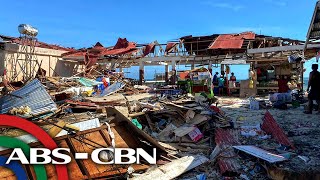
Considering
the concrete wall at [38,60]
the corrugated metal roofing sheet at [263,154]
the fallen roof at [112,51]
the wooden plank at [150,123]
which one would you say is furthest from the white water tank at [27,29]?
the corrugated metal roofing sheet at [263,154]

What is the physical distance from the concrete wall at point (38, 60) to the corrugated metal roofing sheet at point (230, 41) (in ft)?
41.0

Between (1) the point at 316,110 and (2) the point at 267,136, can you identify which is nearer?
(2) the point at 267,136

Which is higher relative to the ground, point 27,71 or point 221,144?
point 27,71

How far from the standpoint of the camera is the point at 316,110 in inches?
463

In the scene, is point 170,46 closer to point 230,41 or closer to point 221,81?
point 230,41

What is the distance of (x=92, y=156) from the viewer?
5.38 m

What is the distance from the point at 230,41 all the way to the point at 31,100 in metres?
16.7

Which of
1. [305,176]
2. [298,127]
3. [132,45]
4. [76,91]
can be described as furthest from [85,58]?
[305,176]

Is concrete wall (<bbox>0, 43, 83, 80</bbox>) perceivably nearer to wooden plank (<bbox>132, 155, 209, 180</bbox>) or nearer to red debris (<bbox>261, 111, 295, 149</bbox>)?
red debris (<bbox>261, 111, 295, 149</bbox>)

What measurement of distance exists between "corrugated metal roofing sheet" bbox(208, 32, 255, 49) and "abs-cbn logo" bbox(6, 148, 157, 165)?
54.4 feet

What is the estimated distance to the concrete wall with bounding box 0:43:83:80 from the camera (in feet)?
65.3

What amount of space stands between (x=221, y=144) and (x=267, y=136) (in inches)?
60.4

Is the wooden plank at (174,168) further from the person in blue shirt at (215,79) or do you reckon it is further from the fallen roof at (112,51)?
the fallen roof at (112,51)

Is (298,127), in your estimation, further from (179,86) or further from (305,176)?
(179,86)
